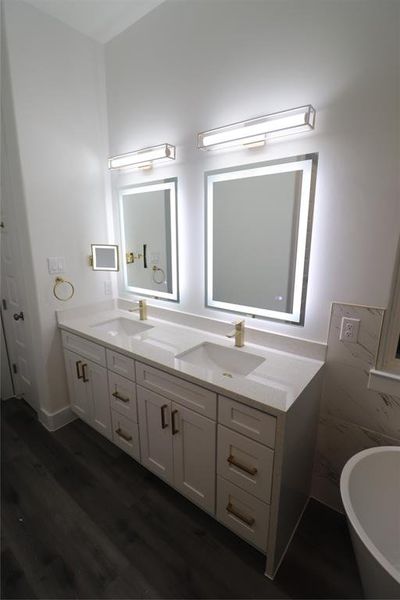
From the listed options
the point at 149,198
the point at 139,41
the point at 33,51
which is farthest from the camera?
the point at 149,198

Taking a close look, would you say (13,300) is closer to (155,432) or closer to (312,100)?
(155,432)

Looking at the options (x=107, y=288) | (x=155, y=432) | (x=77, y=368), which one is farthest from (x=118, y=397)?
(x=107, y=288)

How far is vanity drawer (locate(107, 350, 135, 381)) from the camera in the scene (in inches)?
61.3

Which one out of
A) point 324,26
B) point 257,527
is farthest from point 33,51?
point 257,527

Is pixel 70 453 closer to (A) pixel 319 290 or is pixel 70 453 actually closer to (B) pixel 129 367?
(B) pixel 129 367

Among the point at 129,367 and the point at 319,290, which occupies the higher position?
the point at 319,290

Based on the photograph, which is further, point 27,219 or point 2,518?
point 27,219

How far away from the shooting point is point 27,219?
177 cm

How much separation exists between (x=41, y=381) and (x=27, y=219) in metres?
1.21

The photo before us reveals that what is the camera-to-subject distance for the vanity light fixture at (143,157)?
172 cm

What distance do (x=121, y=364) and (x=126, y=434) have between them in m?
0.48

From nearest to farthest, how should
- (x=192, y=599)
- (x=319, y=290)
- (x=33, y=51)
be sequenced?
(x=192, y=599) < (x=319, y=290) < (x=33, y=51)

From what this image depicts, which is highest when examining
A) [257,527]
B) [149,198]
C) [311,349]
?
[149,198]

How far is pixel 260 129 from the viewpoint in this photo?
131 centimetres
